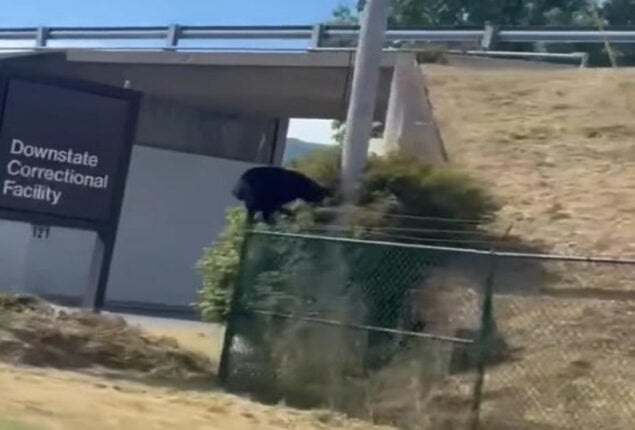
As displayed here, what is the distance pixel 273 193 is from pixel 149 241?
18.1 metres

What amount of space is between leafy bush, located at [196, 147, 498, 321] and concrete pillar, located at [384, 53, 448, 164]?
2790mm

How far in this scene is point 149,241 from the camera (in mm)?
37000

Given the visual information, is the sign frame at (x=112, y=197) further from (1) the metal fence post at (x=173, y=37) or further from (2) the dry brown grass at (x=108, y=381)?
(1) the metal fence post at (x=173, y=37)

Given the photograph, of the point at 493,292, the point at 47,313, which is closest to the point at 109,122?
the point at 47,313

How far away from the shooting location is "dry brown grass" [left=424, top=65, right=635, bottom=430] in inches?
565

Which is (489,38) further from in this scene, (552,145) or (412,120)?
(552,145)

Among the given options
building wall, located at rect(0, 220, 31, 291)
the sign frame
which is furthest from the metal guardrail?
Answer: the sign frame

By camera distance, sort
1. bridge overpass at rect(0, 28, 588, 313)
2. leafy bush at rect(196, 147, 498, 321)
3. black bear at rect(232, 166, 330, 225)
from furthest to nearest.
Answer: bridge overpass at rect(0, 28, 588, 313), black bear at rect(232, 166, 330, 225), leafy bush at rect(196, 147, 498, 321)

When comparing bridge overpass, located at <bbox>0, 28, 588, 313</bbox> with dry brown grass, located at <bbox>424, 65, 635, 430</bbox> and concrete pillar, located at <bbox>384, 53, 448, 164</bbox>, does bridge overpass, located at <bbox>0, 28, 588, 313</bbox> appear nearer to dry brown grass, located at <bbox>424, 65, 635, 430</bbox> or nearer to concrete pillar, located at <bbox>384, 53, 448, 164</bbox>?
concrete pillar, located at <bbox>384, 53, 448, 164</bbox>

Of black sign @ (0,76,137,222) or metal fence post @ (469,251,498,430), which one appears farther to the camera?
black sign @ (0,76,137,222)

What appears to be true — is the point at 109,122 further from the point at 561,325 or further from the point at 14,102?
the point at 561,325

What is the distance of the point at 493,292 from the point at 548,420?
1.45 meters

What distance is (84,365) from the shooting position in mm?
18141

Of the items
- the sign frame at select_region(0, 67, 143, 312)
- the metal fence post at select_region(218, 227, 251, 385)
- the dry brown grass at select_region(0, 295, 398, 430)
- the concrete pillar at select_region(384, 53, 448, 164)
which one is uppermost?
the concrete pillar at select_region(384, 53, 448, 164)
